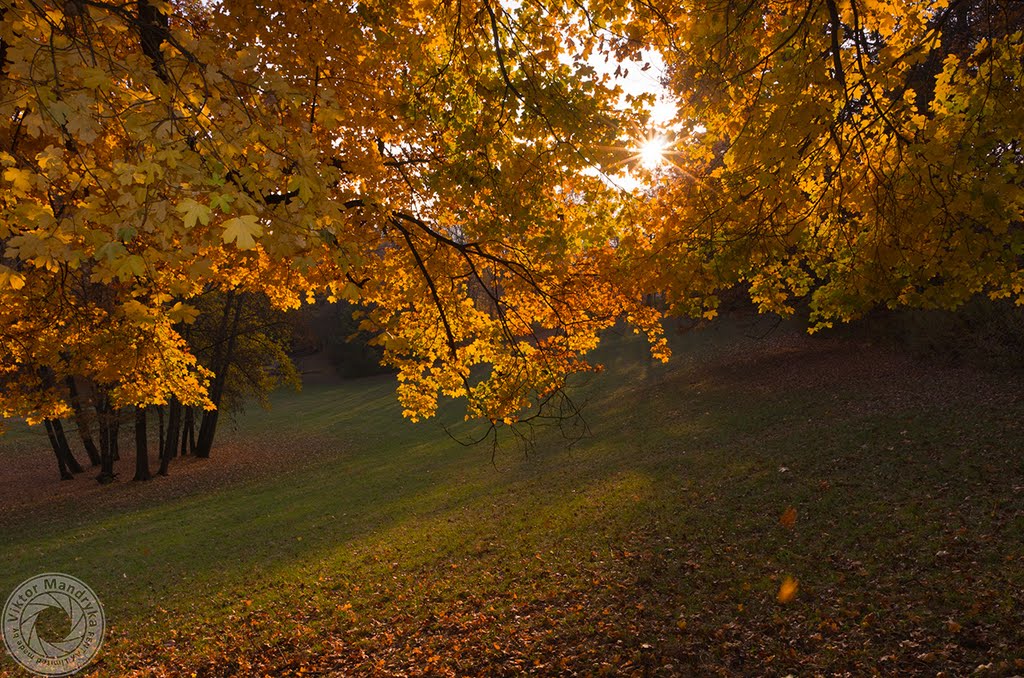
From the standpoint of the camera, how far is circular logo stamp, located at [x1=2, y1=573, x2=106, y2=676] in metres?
7.46

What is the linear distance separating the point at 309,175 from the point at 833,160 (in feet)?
17.0

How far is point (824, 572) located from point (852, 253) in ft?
12.8

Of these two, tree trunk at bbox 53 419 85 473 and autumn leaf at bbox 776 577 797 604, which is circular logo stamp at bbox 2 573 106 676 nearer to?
autumn leaf at bbox 776 577 797 604

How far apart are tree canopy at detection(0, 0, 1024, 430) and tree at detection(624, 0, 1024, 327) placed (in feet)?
0.10

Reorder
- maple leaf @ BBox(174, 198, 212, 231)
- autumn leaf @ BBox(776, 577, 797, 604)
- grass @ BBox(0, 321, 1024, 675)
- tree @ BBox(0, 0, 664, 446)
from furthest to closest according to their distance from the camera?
autumn leaf @ BBox(776, 577, 797, 604), grass @ BBox(0, 321, 1024, 675), tree @ BBox(0, 0, 664, 446), maple leaf @ BBox(174, 198, 212, 231)

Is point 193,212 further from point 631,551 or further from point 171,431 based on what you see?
point 171,431

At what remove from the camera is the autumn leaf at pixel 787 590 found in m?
6.61

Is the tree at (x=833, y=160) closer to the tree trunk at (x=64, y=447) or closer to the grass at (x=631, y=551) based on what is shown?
the grass at (x=631, y=551)

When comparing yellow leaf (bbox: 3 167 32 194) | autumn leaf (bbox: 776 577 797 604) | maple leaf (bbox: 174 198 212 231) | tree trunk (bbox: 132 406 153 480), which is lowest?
autumn leaf (bbox: 776 577 797 604)

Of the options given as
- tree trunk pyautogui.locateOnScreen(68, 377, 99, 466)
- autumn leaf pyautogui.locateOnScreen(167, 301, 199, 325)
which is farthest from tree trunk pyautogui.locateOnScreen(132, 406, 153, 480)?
autumn leaf pyautogui.locateOnScreen(167, 301, 199, 325)

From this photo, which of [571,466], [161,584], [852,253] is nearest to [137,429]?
[161,584]

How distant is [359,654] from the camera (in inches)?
278

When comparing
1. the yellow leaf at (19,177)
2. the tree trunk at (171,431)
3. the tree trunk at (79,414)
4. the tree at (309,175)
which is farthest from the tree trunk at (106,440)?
the yellow leaf at (19,177)

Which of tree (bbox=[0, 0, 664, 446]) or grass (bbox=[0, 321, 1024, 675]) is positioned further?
grass (bbox=[0, 321, 1024, 675])
